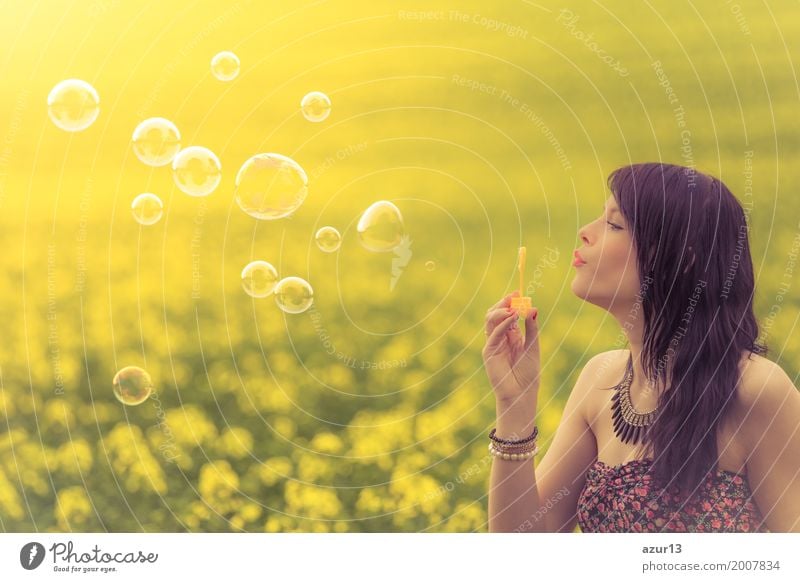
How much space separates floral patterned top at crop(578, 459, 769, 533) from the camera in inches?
85.0

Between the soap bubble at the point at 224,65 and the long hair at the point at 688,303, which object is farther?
Result: the soap bubble at the point at 224,65

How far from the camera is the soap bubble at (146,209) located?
2.31 m

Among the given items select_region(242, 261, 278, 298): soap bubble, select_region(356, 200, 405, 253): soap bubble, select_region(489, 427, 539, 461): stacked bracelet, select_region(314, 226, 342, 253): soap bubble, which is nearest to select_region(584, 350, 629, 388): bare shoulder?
select_region(489, 427, 539, 461): stacked bracelet

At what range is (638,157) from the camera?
238 centimetres

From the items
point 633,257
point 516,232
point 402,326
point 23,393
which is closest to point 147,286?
point 23,393

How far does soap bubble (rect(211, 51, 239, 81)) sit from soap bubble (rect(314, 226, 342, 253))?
427mm

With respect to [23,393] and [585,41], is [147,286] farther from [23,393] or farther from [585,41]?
[585,41]

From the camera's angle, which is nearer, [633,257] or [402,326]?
[633,257]

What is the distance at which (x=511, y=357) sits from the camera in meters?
2.24

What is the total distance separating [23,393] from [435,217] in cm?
108

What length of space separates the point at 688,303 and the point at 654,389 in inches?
8.6

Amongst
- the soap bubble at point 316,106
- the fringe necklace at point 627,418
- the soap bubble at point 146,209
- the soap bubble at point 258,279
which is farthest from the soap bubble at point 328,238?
the fringe necklace at point 627,418

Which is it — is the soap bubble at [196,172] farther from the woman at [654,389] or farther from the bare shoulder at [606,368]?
the bare shoulder at [606,368]

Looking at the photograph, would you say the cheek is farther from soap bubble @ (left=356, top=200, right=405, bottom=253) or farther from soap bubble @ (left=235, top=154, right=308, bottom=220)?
soap bubble @ (left=235, top=154, right=308, bottom=220)
